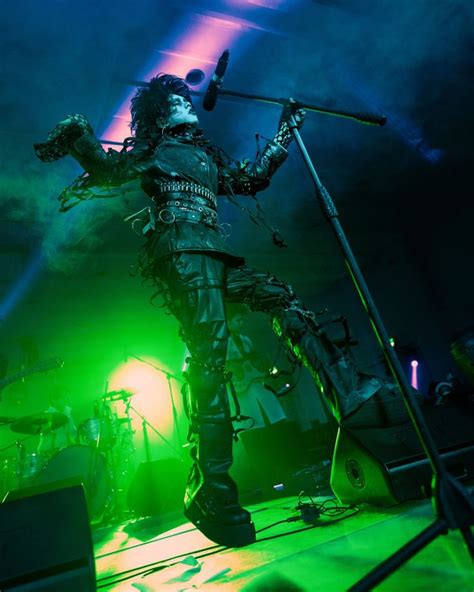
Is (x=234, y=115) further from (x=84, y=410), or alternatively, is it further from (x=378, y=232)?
(x=84, y=410)

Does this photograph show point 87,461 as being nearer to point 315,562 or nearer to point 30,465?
point 30,465

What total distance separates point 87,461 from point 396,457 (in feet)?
17.3

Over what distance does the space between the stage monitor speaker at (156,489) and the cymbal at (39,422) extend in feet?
7.87

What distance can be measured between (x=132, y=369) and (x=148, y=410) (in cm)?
143

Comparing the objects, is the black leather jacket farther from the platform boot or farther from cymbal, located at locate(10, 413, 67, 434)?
cymbal, located at locate(10, 413, 67, 434)

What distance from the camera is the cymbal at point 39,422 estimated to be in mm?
6570

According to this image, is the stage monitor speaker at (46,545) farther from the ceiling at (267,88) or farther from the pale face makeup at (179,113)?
the ceiling at (267,88)

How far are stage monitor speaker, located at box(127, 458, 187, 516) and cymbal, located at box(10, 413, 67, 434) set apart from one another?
240cm

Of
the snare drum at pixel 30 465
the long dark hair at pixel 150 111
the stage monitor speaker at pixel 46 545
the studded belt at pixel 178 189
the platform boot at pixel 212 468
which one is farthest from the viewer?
the snare drum at pixel 30 465

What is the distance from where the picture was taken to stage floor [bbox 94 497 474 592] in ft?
3.64

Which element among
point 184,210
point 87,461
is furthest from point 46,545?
point 87,461

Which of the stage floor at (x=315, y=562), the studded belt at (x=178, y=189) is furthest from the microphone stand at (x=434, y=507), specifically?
the studded belt at (x=178, y=189)

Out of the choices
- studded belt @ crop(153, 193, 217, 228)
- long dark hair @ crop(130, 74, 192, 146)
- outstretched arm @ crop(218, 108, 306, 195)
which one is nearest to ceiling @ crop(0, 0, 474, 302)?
long dark hair @ crop(130, 74, 192, 146)

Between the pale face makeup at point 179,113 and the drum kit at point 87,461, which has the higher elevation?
the pale face makeup at point 179,113
